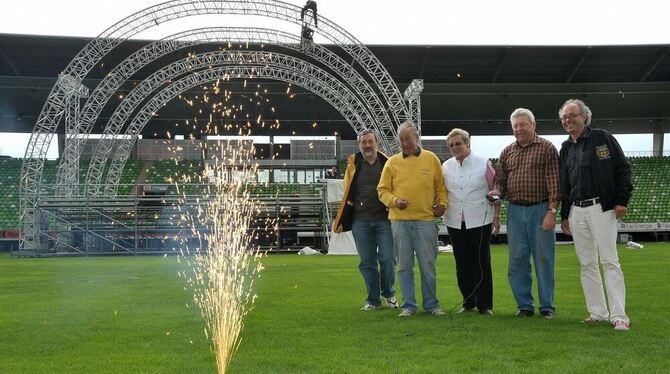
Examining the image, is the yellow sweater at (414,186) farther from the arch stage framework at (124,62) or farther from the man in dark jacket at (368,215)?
the arch stage framework at (124,62)

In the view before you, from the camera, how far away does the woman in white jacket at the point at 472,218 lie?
6.74 m

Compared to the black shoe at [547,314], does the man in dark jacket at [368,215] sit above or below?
above

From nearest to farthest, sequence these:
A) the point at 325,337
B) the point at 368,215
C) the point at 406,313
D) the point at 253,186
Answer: the point at 325,337, the point at 406,313, the point at 368,215, the point at 253,186

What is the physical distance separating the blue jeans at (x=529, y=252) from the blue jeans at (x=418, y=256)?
0.73 meters

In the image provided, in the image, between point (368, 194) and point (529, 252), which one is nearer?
point (529, 252)

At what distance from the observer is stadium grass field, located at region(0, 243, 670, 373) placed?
15.0 feet

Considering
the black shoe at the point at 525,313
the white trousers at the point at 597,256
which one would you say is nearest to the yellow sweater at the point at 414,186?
the black shoe at the point at 525,313

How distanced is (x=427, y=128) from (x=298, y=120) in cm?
828

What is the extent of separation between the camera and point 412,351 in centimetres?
495

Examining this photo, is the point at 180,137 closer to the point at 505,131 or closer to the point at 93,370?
the point at 505,131

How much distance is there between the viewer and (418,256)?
6781 millimetres

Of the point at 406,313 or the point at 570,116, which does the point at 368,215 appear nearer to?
the point at 406,313

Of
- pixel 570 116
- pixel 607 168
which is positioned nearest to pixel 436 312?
pixel 607 168

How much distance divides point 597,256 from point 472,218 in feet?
4.02
